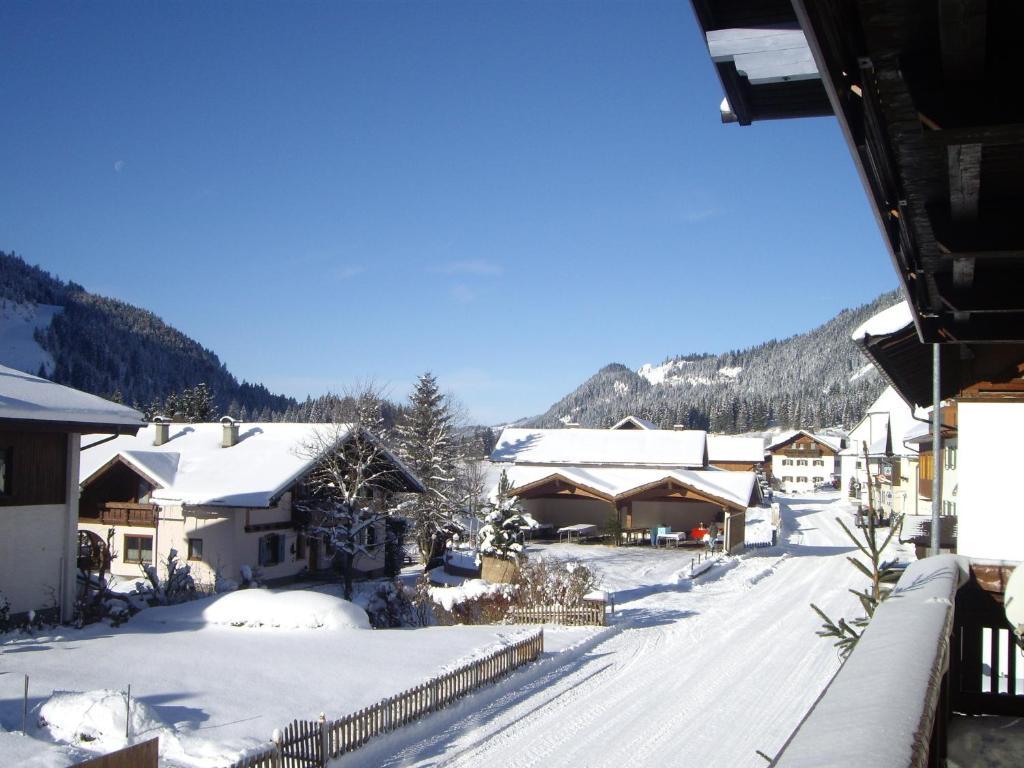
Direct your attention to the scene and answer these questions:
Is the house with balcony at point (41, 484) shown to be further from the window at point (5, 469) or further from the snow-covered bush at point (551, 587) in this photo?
the snow-covered bush at point (551, 587)

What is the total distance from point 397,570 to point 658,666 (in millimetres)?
17251

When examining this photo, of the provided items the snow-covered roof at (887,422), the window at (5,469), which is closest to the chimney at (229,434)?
the window at (5,469)

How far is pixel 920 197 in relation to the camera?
306cm

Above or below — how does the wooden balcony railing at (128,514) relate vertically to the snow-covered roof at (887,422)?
below

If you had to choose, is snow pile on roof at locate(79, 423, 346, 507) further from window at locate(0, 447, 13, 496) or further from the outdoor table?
the outdoor table

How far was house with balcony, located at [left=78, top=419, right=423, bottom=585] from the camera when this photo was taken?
28.2 metres

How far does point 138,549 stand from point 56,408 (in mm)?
11674

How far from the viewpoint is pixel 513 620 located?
24.1 meters

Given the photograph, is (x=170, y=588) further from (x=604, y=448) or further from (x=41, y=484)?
(x=604, y=448)

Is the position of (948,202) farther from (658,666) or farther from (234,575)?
(234,575)

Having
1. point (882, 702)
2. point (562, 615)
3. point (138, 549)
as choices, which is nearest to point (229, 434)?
point (138, 549)

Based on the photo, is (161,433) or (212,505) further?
(161,433)

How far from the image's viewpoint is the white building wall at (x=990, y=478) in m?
10.3

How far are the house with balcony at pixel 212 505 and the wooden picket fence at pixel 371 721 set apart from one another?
12.2 metres
